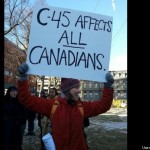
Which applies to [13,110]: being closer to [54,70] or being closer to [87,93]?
[54,70]

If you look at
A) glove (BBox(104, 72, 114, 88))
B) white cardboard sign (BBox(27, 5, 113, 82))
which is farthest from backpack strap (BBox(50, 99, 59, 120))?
glove (BBox(104, 72, 114, 88))

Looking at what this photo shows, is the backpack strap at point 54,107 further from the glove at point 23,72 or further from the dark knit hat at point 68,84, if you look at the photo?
the glove at point 23,72

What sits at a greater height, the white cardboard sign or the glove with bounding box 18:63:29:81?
the white cardboard sign

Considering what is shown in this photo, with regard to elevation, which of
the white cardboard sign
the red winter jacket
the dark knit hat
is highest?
the white cardboard sign

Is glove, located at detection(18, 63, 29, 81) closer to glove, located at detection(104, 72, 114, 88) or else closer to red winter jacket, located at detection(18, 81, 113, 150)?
red winter jacket, located at detection(18, 81, 113, 150)

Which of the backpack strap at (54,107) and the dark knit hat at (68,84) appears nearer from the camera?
the backpack strap at (54,107)

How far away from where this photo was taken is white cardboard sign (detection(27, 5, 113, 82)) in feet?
13.5

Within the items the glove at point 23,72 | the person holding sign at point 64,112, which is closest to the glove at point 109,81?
the person holding sign at point 64,112

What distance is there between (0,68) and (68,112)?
2768 millimetres

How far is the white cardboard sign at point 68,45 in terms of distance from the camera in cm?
411

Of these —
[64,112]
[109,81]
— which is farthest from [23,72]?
[109,81]

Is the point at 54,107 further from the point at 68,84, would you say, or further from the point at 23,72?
the point at 23,72

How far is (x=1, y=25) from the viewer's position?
705 cm
